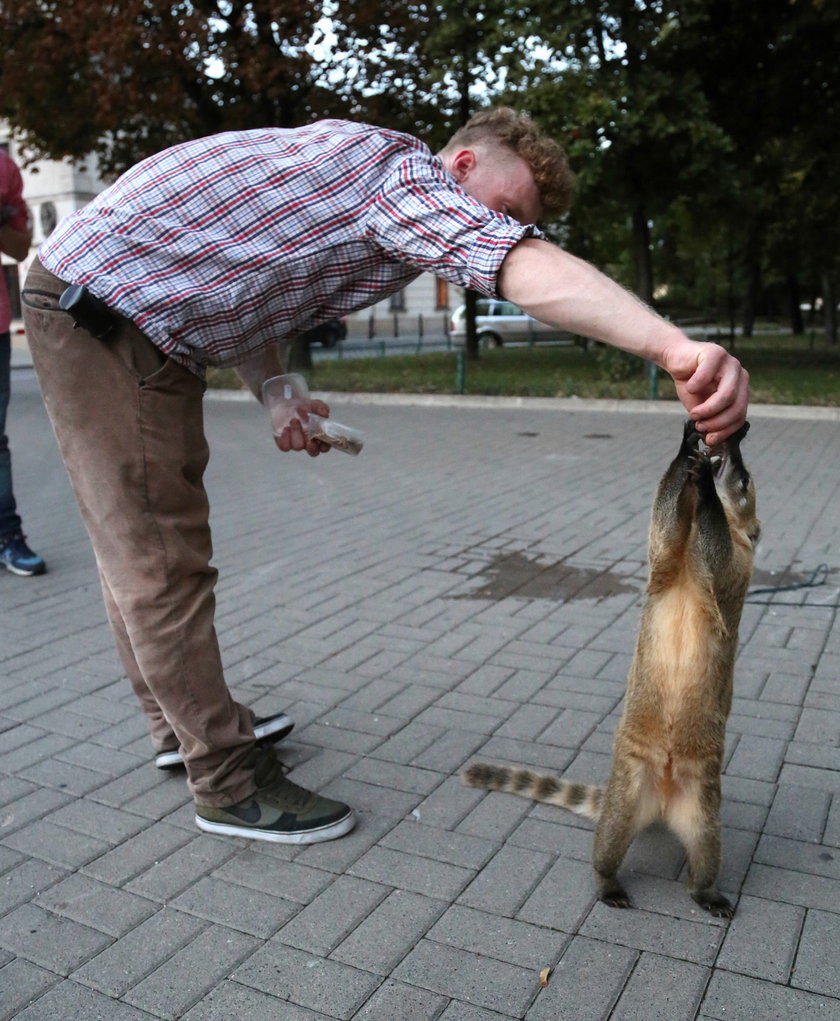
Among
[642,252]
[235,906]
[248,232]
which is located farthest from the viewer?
[642,252]

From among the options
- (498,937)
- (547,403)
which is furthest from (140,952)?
(547,403)

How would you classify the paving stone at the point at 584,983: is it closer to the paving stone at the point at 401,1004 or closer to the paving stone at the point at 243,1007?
the paving stone at the point at 401,1004

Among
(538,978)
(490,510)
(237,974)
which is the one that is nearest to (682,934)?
(538,978)

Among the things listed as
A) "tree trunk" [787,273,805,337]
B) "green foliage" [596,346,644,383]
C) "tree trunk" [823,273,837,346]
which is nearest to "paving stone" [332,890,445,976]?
"green foliage" [596,346,644,383]

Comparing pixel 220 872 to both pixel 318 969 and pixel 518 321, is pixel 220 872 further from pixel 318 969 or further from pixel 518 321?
pixel 518 321

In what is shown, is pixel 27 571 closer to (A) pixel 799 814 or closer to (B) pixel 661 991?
(A) pixel 799 814

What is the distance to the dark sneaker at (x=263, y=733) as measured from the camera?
3.43 m

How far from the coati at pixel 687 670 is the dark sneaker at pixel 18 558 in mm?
4420

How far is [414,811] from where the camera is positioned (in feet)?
10.5

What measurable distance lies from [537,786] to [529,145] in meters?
1.97

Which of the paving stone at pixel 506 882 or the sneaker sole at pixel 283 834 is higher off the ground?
the sneaker sole at pixel 283 834

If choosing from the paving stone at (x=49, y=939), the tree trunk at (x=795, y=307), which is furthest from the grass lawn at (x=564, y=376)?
the paving stone at (x=49, y=939)

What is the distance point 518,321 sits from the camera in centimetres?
3625

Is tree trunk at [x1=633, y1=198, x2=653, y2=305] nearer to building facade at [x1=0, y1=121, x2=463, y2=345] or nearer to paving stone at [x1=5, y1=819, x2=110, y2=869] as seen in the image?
building facade at [x1=0, y1=121, x2=463, y2=345]
